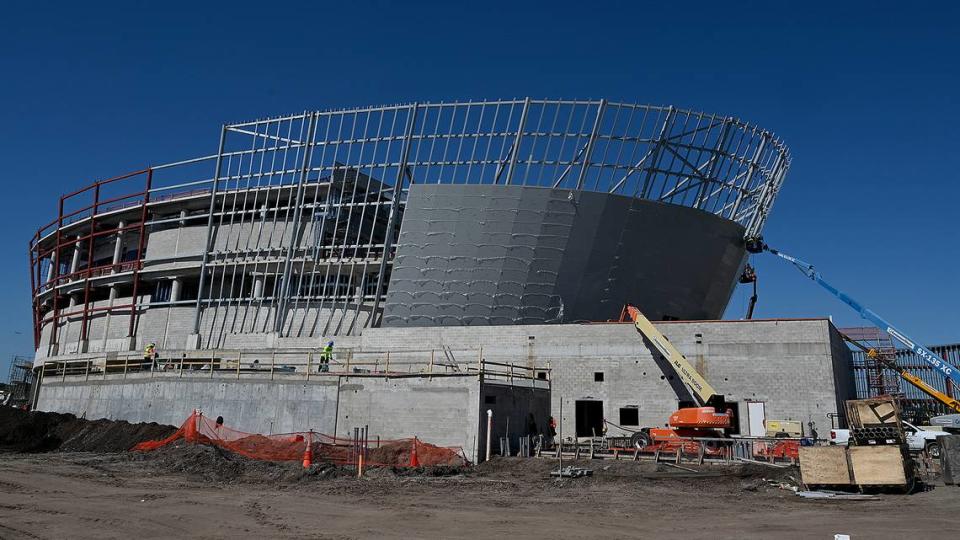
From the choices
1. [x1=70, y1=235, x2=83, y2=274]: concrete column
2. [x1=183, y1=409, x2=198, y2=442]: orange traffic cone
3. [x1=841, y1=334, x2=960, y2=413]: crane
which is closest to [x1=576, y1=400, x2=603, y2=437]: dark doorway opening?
[x1=841, y1=334, x2=960, y2=413]: crane

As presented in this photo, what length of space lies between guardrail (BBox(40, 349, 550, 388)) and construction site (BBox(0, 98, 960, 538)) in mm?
249

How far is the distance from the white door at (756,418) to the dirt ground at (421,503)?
25.5ft

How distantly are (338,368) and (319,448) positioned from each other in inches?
417

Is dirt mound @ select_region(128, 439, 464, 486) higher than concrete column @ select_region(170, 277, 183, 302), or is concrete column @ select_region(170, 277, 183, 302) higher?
concrete column @ select_region(170, 277, 183, 302)

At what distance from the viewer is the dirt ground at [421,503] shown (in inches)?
509

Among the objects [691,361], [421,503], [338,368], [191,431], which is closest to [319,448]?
[191,431]

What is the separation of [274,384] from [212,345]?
558 inches

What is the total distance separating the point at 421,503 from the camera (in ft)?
53.6

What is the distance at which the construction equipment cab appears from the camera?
2458cm

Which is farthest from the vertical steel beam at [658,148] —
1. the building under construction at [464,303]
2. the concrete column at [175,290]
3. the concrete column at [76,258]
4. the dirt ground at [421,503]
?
the concrete column at [76,258]

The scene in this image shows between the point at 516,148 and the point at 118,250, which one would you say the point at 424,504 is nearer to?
the point at 516,148

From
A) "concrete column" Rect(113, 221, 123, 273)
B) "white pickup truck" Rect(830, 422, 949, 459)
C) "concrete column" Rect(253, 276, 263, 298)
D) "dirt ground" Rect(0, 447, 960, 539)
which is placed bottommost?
"dirt ground" Rect(0, 447, 960, 539)

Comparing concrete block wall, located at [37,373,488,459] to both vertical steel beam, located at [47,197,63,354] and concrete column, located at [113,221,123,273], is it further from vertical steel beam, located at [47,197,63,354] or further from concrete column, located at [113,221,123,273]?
vertical steel beam, located at [47,197,63,354]

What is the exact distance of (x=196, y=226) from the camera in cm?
4681
